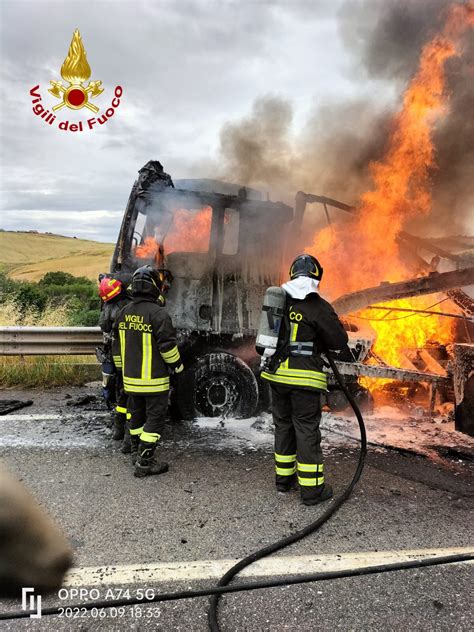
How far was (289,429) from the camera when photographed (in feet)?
11.7

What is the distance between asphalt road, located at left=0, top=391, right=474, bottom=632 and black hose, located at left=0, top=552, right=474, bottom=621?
0.03 metres

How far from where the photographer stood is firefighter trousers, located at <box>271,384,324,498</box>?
3.30 meters

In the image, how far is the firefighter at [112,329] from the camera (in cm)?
459

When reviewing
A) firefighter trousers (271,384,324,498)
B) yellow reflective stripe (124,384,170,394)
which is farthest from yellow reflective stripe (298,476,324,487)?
yellow reflective stripe (124,384,170,394)

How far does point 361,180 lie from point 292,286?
18.5 ft

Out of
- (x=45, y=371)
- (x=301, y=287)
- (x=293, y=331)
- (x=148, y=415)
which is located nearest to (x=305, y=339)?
(x=293, y=331)

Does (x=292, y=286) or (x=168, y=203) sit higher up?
(x=168, y=203)

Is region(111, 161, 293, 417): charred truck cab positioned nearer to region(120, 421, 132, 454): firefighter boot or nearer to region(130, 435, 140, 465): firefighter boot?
region(120, 421, 132, 454): firefighter boot

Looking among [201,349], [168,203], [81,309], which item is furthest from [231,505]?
[81,309]

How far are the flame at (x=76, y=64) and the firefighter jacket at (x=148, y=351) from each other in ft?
15.3

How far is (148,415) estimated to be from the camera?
3926 millimetres

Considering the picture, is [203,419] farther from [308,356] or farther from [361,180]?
[361,180]

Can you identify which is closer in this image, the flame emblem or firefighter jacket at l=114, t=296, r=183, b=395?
firefighter jacket at l=114, t=296, r=183, b=395

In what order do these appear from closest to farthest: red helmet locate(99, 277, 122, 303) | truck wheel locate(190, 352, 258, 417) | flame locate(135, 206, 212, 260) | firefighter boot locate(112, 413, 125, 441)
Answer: firefighter boot locate(112, 413, 125, 441) < red helmet locate(99, 277, 122, 303) < truck wheel locate(190, 352, 258, 417) < flame locate(135, 206, 212, 260)
